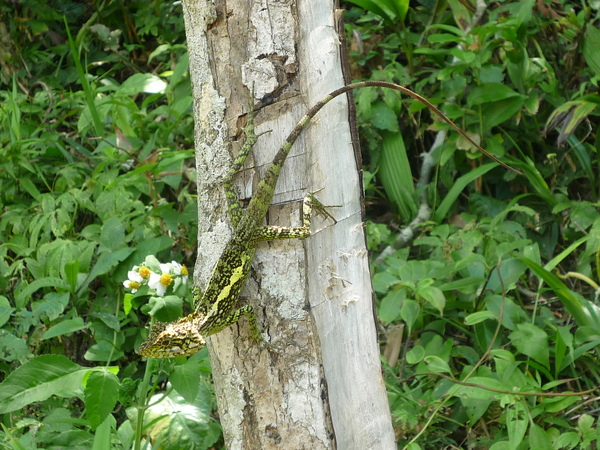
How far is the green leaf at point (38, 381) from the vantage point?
122 inches

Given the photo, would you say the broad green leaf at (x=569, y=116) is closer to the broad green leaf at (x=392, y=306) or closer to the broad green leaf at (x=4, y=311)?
the broad green leaf at (x=392, y=306)

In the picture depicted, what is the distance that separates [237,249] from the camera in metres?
2.91

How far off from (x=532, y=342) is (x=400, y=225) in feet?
6.49

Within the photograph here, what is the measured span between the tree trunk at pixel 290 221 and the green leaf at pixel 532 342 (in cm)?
141

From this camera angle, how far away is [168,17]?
676 centimetres

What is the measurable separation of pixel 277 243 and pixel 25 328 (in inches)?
81.6

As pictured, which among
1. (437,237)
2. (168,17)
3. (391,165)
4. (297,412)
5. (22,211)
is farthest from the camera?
(168,17)

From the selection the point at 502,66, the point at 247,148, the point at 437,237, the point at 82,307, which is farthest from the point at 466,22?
the point at 82,307

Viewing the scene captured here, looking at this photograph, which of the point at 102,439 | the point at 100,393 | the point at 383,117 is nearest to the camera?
the point at 100,393

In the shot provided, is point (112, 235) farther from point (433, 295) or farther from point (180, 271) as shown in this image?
point (433, 295)

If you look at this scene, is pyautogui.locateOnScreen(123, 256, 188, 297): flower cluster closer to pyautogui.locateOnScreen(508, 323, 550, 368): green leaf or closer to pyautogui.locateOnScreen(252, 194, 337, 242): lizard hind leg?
pyautogui.locateOnScreen(252, 194, 337, 242): lizard hind leg

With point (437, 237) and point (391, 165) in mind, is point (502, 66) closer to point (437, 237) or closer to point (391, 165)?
point (391, 165)

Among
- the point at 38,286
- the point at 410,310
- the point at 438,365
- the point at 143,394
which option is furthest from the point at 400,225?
the point at 143,394

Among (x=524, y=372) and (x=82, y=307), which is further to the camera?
(x=82, y=307)
